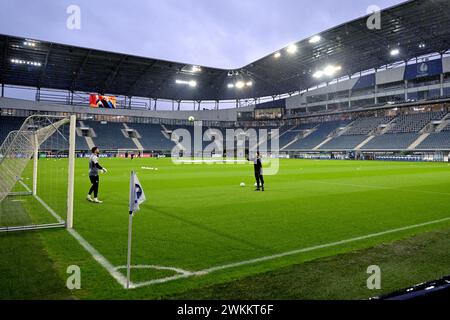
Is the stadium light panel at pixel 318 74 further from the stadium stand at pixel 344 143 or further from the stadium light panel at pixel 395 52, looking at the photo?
the stadium light panel at pixel 395 52

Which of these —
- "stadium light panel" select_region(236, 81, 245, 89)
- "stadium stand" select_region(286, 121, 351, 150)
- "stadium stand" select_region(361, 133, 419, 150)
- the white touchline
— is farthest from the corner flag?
"stadium light panel" select_region(236, 81, 245, 89)

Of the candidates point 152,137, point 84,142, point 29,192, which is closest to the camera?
point 29,192

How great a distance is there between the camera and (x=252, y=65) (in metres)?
69.8

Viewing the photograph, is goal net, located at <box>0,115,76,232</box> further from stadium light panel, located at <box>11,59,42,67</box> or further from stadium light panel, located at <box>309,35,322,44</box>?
stadium light panel, located at <box>11,59,42,67</box>

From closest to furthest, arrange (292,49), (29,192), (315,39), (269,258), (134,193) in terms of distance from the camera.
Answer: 1. (134,193)
2. (269,258)
3. (29,192)
4. (315,39)
5. (292,49)

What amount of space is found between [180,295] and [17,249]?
409cm

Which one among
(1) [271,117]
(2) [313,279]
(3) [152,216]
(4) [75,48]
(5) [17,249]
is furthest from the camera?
(1) [271,117]

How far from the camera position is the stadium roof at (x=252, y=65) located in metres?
47.8

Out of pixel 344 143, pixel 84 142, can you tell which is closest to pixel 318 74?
pixel 344 143

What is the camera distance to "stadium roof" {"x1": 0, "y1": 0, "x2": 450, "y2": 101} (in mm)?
47812

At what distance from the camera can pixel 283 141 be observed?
263 feet

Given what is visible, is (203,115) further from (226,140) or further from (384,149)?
(384,149)

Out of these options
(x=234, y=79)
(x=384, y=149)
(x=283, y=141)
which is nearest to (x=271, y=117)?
(x=283, y=141)

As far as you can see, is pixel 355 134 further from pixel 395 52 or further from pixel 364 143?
pixel 395 52
